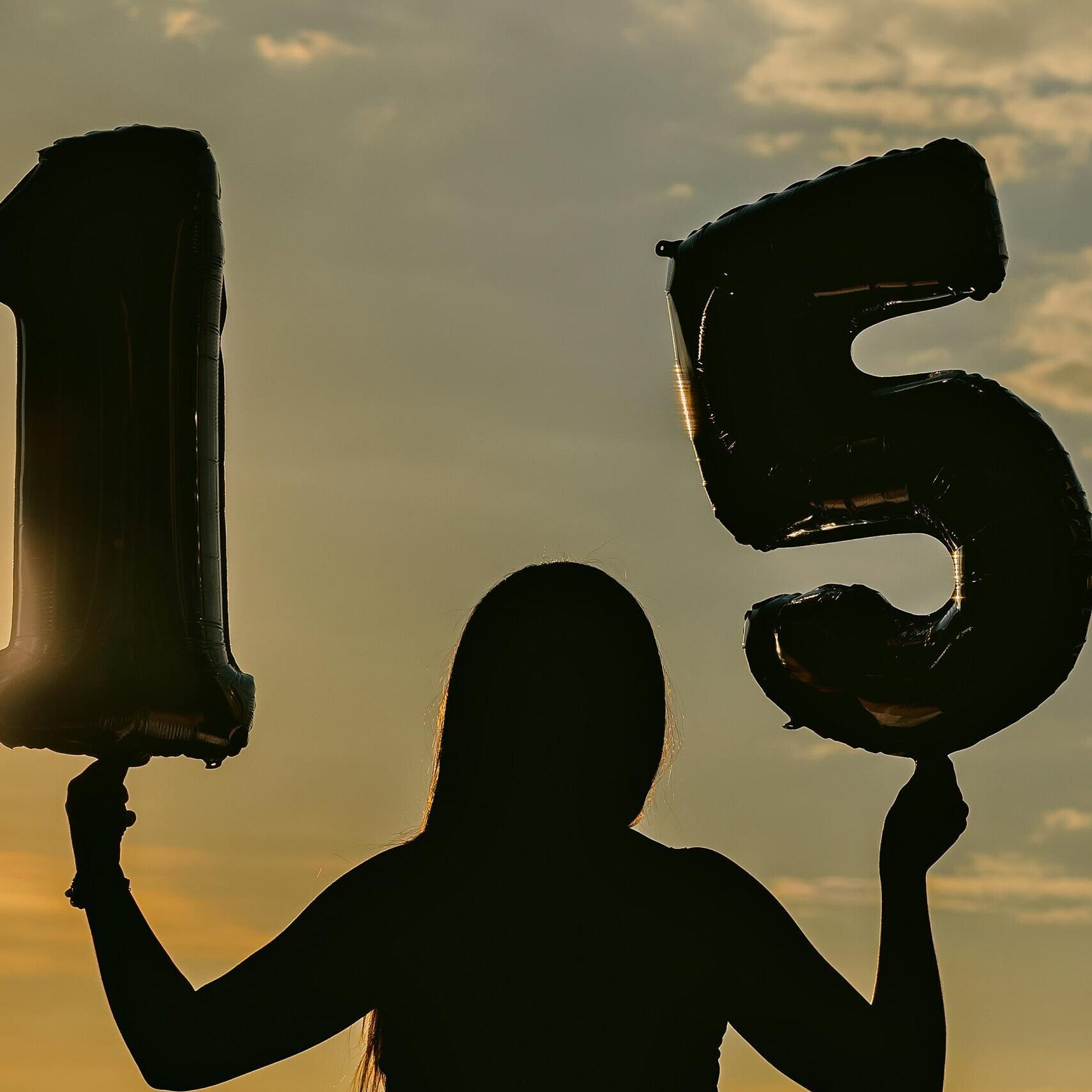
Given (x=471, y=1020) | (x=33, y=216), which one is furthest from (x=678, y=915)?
(x=33, y=216)

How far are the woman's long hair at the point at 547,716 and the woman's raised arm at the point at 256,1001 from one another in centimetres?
12

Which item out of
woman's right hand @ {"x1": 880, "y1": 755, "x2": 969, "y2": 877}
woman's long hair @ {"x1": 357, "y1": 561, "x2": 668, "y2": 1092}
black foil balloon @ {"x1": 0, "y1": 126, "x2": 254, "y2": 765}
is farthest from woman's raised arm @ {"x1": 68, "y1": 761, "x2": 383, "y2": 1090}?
woman's right hand @ {"x1": 880, "y1": 755, "x2": 969, "y2": 877}

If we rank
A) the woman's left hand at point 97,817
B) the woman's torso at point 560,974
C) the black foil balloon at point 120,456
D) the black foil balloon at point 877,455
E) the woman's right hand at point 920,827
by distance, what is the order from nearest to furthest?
the woman's torso at point 560,974 → the woman's right hand at point 920,827 → the woman's left hand at point 97,817 → the black foil balloon at point 877,455 → the black foil balloon at point 120,456

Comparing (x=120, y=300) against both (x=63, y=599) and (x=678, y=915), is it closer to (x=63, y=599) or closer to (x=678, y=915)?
(x=63, y=599)

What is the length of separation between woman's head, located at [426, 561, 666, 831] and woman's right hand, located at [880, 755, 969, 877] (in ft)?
1.65

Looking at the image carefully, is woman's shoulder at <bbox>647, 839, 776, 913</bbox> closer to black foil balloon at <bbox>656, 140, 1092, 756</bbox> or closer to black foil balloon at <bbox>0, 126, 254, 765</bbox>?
black foil balloon at <bbox>656, 140, 1092, 756</bbox>

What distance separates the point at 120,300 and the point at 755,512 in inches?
61.3

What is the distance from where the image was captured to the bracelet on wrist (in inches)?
125

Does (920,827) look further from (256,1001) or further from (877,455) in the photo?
(256,1001)

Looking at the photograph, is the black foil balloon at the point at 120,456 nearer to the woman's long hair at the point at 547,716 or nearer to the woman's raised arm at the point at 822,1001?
the woman's long hair at the point at 547,716

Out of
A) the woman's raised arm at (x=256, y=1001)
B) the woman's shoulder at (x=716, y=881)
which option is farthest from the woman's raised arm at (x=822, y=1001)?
the woman's raised arm at (x=256, y=1001)

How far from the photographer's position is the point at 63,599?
3.52m

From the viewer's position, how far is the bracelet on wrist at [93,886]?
317 cm

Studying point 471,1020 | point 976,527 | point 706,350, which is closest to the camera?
point 471,1020
